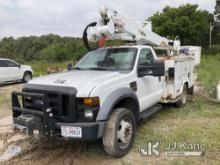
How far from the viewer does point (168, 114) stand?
7199 mm

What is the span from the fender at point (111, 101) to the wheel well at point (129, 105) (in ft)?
0.46

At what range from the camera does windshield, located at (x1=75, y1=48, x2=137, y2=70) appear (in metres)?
5.53

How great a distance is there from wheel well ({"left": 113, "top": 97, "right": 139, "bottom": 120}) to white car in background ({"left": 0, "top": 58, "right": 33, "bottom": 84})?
36.8 ft

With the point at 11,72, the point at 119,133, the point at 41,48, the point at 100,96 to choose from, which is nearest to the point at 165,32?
the point at 41,48

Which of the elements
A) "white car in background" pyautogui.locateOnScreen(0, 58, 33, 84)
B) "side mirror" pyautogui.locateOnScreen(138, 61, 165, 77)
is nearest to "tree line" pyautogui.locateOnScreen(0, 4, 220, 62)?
"white car in background" pyautogui.locateOnScreen(0, 58, 33, 84)

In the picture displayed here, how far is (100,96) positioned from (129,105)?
102cm

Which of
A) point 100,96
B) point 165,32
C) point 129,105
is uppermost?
point 165,32

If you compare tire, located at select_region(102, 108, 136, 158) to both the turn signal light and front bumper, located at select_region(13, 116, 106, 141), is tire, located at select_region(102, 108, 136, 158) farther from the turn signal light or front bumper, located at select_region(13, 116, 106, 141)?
the turn signal light

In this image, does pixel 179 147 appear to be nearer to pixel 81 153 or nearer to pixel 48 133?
pixel 81 153

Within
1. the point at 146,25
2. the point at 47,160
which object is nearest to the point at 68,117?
the point at 47,160

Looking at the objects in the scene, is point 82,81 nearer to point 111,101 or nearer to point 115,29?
point 111,101

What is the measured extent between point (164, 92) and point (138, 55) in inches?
62.4

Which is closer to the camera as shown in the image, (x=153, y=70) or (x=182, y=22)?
(x=153, y=70)

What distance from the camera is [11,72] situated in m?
15.2
